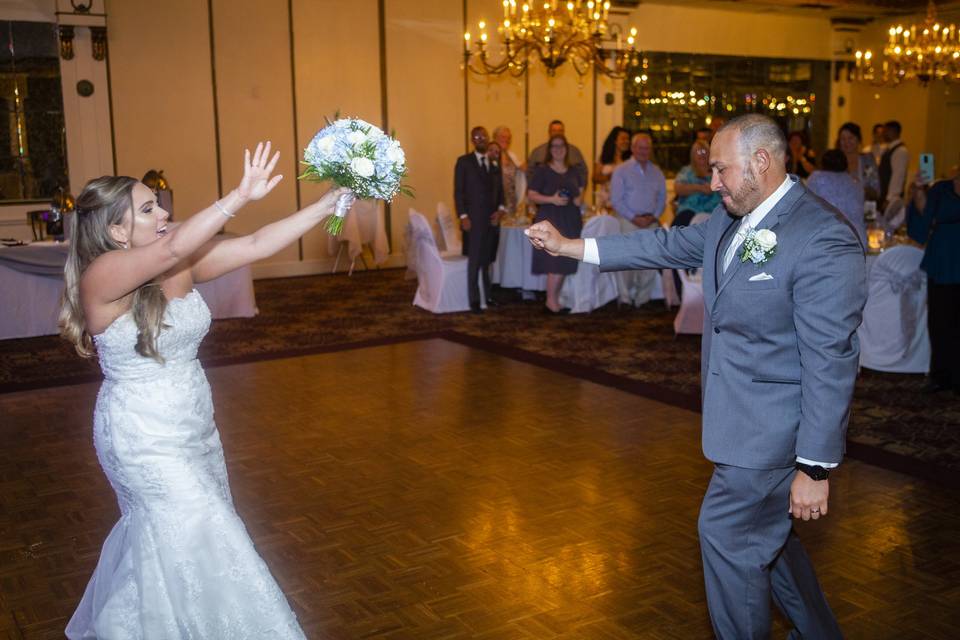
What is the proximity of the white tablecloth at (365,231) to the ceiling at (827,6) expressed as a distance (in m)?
4.85

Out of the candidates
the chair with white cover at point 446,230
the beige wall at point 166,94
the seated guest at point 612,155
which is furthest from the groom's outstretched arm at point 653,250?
the beige wall at point 166,94

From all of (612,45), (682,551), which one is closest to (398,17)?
(612,45)

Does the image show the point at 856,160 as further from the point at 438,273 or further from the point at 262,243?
the point at 262,243

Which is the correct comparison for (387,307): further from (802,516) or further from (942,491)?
(802,516)

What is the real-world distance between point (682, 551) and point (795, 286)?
178cm

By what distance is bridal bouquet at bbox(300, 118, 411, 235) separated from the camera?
269 centimetres

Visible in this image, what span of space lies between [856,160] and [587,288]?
8.81 feet

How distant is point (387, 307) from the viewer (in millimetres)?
9891

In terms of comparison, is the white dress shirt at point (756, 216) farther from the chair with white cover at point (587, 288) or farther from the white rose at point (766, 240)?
the chair with white cover at point (587, 288)

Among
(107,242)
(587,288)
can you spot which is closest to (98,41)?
(587,288)

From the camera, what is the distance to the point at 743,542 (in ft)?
8.49

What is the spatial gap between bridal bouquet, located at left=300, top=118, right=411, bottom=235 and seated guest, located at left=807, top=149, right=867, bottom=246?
462 centimetres

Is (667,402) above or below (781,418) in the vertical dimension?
below

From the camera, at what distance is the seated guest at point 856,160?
8.23 meters
